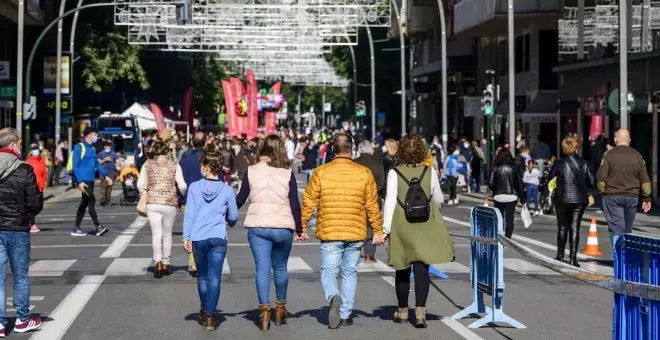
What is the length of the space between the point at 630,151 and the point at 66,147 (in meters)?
42.1

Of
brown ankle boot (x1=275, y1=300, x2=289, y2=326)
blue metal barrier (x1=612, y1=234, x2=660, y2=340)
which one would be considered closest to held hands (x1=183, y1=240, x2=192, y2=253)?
brown ankle boot (x1=275, y1=300, x2=289, y2=326)

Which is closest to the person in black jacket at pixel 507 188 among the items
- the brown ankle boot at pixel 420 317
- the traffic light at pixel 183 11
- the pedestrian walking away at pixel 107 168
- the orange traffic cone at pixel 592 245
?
the orange traffic cone at pixel 592 245

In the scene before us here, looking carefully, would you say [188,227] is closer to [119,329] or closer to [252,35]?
[119,329]

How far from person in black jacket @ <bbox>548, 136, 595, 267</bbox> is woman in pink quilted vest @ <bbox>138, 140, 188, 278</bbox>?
4913mm

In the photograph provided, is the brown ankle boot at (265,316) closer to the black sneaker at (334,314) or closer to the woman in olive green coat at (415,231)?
the black sneaker at (334,314)

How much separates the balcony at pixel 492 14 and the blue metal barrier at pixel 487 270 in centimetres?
3406

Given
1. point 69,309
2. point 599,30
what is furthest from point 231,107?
point 69,309

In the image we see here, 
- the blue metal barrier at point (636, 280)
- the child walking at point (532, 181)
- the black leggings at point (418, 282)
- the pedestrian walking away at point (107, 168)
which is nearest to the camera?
the blue metal barrier at point (636, 280)

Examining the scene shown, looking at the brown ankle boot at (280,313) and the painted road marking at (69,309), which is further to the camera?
the brown ankle boot at (280,313)

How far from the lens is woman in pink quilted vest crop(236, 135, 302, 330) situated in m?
12.3

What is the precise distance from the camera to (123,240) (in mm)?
23688

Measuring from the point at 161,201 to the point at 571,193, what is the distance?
5.25m

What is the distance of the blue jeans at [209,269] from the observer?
40.2ft

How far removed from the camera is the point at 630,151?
17547mm
